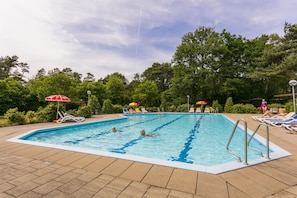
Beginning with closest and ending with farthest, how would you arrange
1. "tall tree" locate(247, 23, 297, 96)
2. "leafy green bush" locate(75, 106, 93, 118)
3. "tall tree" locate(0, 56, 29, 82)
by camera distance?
"leafy green bush" locate(75, 106, 93, 118)
"tall tree" locate(247, 23, 297, 96)
"tall tree" locate(0, 56, 29, 82)

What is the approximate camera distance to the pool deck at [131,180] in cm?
224

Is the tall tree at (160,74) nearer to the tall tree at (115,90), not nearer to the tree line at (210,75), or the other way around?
the tree line at (210,75)

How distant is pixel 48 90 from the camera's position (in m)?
15.5

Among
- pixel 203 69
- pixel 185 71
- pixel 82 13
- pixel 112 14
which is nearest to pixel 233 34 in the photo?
pixel 203 69

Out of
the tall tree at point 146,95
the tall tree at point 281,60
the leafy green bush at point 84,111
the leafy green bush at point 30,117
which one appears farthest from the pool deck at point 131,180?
the tall tree at point 146,95

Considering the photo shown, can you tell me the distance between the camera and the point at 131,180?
2.60 meters

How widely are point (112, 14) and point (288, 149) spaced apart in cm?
1009

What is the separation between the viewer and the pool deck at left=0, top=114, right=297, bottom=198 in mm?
2236

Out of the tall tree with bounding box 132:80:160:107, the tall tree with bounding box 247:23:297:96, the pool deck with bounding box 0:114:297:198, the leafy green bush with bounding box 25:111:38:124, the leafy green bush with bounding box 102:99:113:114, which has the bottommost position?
the pool deck with bounding box 0:114:297:198

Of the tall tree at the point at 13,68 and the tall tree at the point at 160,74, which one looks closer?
the tall tree at the point at 13,68

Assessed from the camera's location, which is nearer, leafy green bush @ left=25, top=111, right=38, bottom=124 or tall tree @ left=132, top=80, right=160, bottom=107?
leafy green bush @ left=25, top=111, right=38, bottom=124

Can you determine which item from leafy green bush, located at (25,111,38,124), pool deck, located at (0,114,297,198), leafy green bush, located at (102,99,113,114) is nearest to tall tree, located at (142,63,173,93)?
leafy green bush, located at (102,99,113,114)

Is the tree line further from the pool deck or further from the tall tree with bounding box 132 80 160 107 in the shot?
the pool deck

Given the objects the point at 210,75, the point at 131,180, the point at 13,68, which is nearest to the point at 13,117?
the point at 131,180
